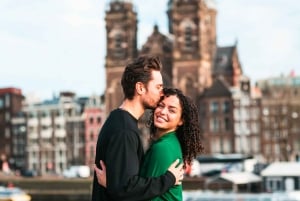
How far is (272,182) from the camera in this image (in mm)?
39375

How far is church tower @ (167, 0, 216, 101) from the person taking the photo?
7062 centimetres

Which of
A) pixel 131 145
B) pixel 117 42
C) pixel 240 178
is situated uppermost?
pixel 117 42

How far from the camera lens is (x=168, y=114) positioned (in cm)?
431

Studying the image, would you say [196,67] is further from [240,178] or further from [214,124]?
[240,178]

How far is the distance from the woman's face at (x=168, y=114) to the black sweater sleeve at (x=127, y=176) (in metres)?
0.38

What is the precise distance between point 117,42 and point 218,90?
14819 mm

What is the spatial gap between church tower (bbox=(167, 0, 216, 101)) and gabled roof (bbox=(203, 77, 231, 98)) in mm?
2148

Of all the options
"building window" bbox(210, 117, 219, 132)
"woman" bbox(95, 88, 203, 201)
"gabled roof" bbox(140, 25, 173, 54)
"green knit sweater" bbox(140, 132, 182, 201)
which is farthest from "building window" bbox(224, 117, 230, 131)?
"green knit sweater" bbox(140, 132, 182, 201)

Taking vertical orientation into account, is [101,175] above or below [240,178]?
above

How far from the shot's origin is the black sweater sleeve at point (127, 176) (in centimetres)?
395

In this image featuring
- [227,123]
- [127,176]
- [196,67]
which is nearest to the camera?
[127,176]

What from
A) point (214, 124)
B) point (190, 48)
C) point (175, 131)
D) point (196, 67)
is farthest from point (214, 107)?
point (175, 131)

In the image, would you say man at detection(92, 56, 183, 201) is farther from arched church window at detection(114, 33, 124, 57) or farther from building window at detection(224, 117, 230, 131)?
arched church window at detection(114, 33, 124, 57)

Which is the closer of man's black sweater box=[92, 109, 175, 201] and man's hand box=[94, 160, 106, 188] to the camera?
man's black sweater box=[92, 109, 175, 201]
